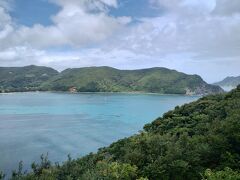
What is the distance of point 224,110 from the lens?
5781 cm

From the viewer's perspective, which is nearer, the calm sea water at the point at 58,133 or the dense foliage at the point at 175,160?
the dense foliage at the point at 175,160

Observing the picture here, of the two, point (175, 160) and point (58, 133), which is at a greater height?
point (175, 160)

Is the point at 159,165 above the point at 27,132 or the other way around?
above

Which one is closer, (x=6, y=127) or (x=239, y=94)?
(x=239, y=94)

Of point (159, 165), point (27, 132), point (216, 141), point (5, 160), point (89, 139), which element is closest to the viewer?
point (159, 165)

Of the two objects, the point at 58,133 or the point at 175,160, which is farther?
the point at 58,133

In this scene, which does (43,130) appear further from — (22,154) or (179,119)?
(179,119)

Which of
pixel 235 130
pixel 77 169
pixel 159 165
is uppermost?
pixel 235 130

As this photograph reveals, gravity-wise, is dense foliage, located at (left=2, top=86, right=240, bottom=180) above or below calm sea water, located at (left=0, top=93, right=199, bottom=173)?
above

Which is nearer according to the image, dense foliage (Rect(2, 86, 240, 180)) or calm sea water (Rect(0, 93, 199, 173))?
dense foliage (Rect(2, 86, 240, 180))

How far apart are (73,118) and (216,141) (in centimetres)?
10490

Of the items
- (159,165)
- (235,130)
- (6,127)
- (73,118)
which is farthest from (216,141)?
(73,118)

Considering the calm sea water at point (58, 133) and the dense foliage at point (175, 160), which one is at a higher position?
the dense foliage at point (175, 160)

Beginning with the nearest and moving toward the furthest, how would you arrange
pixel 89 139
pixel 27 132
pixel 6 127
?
1. pixel 89 139
2. pixel 27 132
3. pixel 6 127
